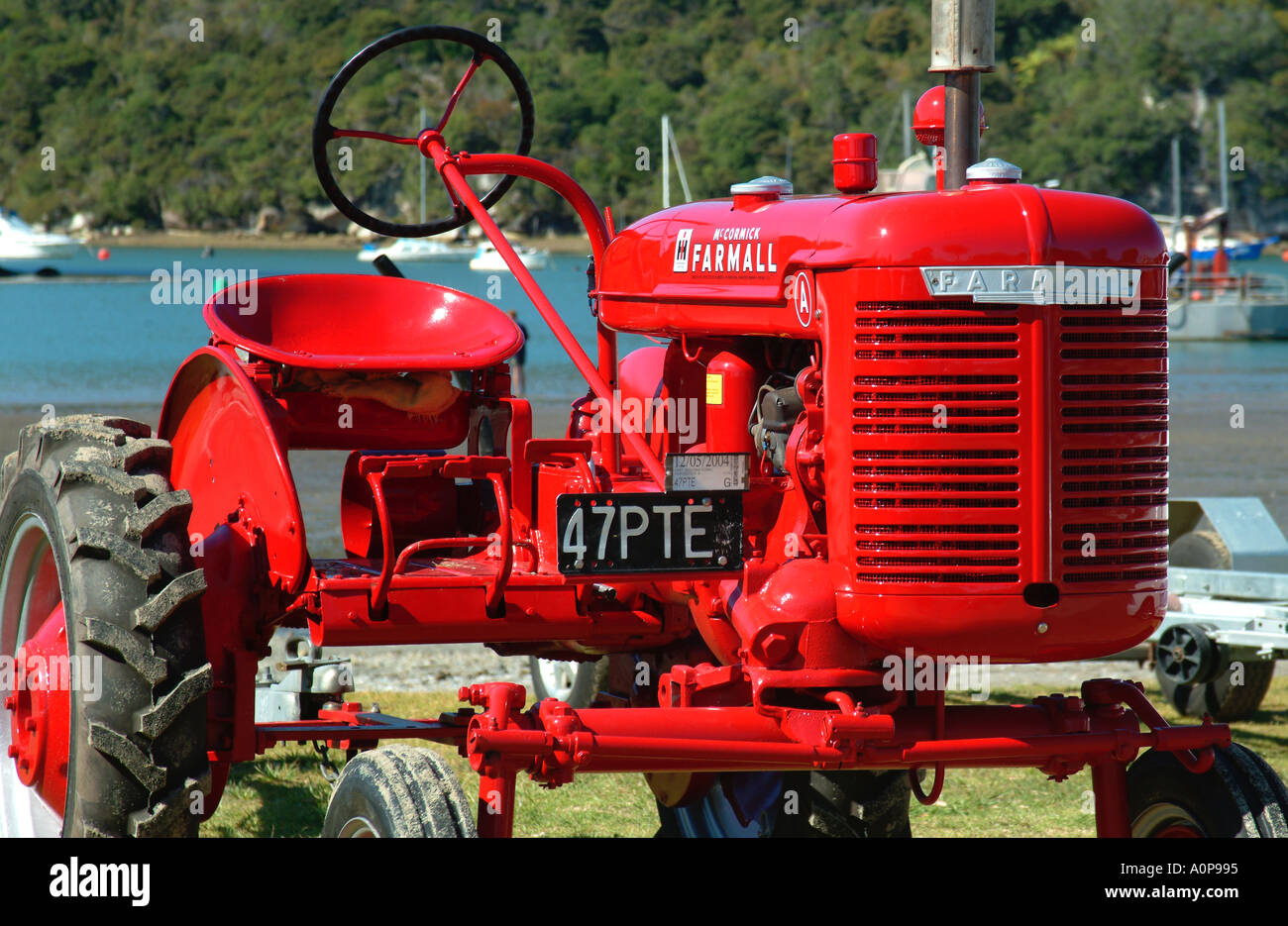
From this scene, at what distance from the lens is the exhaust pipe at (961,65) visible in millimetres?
5094

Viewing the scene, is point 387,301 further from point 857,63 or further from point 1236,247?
point 1236,247

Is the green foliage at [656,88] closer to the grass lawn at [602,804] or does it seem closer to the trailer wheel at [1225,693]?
the trailer wheel at [1225,693]

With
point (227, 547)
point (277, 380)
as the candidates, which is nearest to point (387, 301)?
point (277, 380)

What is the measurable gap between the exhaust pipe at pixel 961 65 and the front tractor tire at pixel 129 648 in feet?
7.75

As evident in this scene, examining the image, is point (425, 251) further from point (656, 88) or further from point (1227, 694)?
point (1227, 694)

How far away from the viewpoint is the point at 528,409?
496 centimetres

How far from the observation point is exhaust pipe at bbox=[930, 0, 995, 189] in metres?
5.09

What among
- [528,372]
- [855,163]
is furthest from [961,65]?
[528,372]

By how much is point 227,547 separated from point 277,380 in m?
0.59

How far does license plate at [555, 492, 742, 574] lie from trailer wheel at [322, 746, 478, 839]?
1.76ft

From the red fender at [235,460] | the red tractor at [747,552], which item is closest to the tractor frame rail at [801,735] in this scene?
the red tractor at [747,552]

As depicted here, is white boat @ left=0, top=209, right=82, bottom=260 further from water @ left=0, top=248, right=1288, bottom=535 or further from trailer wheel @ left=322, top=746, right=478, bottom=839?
trailer wheel @ left=322, top=746, right=478, bottom=839

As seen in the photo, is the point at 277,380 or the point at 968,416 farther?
the point at 277,380

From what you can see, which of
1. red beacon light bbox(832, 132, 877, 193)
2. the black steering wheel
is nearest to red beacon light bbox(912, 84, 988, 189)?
red beacon light bbox(832, 132, 877, 193)
